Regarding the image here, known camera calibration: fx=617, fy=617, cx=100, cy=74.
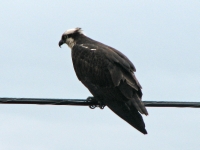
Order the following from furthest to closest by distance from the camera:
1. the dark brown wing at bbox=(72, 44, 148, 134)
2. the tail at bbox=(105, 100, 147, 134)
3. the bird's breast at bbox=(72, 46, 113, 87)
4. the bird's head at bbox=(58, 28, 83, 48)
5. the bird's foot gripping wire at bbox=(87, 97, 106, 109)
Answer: the bird's head at bbox=(58, 28, 83, 48) < the bird's breast at bbox=(72, 46, 113, 87) < the bird's foot gripping wire at bbox=(87, 97, 106, 109) < the dark brown wing at bbox=(72, 44, 148, 134) < the tail at bbox=(105, 100, 147, 134)

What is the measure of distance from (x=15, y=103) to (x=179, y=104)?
2723mm

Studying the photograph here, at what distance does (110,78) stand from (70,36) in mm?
3053

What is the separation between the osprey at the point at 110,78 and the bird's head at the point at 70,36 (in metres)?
0.59

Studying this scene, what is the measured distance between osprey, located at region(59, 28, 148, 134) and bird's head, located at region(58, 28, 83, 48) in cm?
59

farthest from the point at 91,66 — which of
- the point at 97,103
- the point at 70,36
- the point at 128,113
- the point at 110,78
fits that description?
the point at 70,36

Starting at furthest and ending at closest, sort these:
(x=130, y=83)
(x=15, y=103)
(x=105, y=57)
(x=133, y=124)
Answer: (x=105, y=57)
(x=130, y=83)
(x=133, y=124)
(x=15, y=103)

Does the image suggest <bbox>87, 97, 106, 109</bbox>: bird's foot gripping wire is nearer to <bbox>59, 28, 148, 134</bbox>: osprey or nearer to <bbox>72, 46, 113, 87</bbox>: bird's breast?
<bbox>59, 28, 148, 134</bbox>: osprey

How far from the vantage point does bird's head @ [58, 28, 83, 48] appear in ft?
52.6

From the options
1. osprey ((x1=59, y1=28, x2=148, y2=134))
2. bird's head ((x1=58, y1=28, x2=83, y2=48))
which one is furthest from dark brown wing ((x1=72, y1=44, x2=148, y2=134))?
bird's head ((x1=58, y1=28, x2=83, y2=48))

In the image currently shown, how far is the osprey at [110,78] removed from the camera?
1252 cm

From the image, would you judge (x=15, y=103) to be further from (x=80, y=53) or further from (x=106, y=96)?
(x=80, y=53)

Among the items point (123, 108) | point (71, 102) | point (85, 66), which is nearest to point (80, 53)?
point (85, 66)

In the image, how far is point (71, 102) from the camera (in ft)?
34.2

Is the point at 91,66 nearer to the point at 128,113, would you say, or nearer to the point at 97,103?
the point at 97,103
